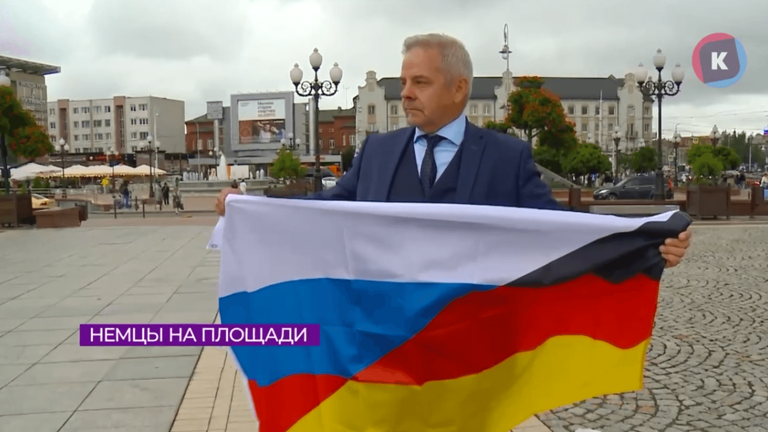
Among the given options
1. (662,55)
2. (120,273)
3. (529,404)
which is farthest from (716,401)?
(662,55)

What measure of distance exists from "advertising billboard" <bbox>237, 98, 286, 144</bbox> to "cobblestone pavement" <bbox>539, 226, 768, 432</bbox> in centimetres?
10501

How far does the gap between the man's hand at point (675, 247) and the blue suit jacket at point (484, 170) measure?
1.34 feet

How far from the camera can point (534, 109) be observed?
141 feet

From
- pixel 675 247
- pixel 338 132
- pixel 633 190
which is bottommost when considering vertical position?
pixel 633 190

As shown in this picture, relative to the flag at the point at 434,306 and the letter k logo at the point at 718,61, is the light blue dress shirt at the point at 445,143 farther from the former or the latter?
the letter k logo at the point at 718,61

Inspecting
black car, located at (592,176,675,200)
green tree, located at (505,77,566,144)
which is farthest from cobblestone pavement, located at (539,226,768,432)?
green tree, located at (505,77,566,144)

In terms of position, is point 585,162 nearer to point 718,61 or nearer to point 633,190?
point 633,190

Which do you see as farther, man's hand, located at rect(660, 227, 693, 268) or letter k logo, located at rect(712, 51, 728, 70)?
letter k logo, located at rect(712, 51, 728, 70)

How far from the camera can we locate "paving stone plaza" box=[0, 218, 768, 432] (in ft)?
14.7

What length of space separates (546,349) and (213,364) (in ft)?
12.9

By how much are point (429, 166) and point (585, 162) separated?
5478 cm

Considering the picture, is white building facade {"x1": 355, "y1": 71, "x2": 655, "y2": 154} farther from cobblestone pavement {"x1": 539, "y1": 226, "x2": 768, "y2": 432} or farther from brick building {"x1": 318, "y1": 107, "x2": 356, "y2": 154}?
cobblestone pavement {"x1": 539, "y1": 226, "x2": 768, "y2": 432}

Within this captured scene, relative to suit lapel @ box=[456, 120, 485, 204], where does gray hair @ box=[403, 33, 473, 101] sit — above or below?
above

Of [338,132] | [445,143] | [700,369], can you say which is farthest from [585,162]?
[338,132]
